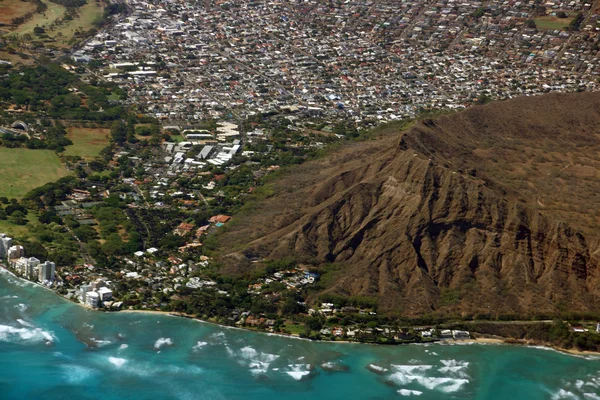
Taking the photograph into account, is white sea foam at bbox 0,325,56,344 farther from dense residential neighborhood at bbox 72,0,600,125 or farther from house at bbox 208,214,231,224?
dense residential neighborhood at bbox 72,0,600,125

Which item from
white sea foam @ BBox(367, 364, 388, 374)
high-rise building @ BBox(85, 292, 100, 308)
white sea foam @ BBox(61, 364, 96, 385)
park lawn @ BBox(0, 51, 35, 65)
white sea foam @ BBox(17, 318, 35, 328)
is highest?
park lawn @ BBox(0, 51, 35, 65)

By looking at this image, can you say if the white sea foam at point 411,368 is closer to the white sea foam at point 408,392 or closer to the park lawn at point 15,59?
the white sea foam at point 408,392

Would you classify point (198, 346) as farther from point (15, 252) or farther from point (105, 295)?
point (15, 252)

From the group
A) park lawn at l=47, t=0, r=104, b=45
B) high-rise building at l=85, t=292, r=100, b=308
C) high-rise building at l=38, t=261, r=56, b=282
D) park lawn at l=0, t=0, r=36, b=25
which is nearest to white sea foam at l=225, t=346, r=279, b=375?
high-rise building at l=85, t=292, r=100, b=308

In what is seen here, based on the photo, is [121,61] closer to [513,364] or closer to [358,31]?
[358,31]

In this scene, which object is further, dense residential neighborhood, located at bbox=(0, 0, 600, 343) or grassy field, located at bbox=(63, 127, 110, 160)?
grassy field, located at bbox=(63, 127, 110, 160)

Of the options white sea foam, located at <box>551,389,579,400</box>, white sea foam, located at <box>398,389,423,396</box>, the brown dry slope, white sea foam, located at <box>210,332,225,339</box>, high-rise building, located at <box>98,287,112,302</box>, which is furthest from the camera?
high-rise building, located at <box>98,287,112,302</box>

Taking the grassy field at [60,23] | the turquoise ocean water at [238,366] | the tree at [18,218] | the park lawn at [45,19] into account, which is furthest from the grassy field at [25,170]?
the park lawn at [45,19]

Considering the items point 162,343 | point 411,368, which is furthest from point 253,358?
point 411,368
